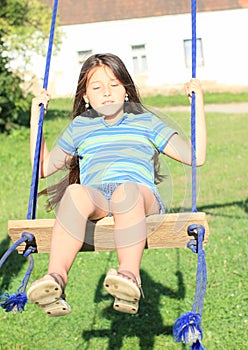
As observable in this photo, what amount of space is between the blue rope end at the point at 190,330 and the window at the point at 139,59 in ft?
76.6

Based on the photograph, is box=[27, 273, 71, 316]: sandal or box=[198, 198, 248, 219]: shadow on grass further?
box=[198, 198, 248, 219]: shadow on grass

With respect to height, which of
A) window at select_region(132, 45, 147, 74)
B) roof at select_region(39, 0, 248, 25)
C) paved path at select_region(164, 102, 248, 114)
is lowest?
paved path at select_region(164, 102, 248, 114)

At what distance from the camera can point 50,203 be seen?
3859 mm

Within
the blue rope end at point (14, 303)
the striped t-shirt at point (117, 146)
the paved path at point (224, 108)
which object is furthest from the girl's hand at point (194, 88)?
the paved path at point (224, 108)

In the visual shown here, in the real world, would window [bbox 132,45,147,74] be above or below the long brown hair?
above

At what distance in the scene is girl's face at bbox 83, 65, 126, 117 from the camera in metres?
3.67

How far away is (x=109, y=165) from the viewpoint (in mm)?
3523

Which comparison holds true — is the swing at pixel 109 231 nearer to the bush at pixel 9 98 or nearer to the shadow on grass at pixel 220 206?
the shadow on grass at pixel 220 206

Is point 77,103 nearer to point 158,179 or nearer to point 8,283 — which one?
point 158,179

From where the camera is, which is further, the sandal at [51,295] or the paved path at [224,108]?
the paved path at [224,108]

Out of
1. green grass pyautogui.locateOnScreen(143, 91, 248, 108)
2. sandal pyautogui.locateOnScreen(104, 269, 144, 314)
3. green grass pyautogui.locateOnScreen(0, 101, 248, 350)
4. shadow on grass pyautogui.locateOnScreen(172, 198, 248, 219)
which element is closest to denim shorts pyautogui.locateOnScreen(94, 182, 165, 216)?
green grass pyautogui.locateOnScreen(0, 101, 248, 350)

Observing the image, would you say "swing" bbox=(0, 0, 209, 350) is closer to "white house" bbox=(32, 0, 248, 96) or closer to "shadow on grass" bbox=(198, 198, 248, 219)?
"shadow on grass" bbox=(198, 198, 248, 219)

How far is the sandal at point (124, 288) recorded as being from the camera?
2811 mm

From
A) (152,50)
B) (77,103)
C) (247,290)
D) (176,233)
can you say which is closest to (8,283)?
(247,290)
